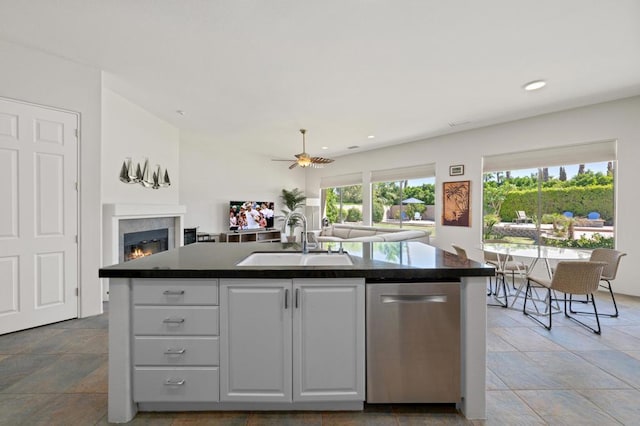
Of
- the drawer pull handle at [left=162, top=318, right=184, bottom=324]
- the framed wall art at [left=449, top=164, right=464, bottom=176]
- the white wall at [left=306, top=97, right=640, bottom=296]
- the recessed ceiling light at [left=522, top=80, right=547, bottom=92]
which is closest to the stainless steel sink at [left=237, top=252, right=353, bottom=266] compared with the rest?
the drawer pull handle at [left=162, top=318, right=184, bottom=324]

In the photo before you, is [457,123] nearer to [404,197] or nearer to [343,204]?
[404,197]

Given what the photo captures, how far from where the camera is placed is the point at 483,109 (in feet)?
13.7

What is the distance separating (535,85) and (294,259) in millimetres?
3413

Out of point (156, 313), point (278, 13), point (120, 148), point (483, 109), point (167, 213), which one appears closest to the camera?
point (156, 313)

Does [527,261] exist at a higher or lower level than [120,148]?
lower

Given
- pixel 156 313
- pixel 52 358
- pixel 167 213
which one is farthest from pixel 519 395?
pixel 167 213

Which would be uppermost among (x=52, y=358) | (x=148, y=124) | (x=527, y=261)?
(x=148, y=124)

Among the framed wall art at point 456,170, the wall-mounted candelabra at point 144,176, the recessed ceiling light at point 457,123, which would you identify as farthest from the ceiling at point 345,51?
the framed wall art at point 456,170

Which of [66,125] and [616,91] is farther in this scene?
[616,91]

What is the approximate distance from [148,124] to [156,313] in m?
3.79

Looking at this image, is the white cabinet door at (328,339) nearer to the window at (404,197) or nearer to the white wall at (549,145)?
the white wall at (549,145)

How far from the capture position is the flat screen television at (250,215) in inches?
272

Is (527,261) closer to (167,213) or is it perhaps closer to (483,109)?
(483,109)

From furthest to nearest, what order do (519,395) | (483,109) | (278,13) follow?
(483,109) → (278,13) → (519,395)
